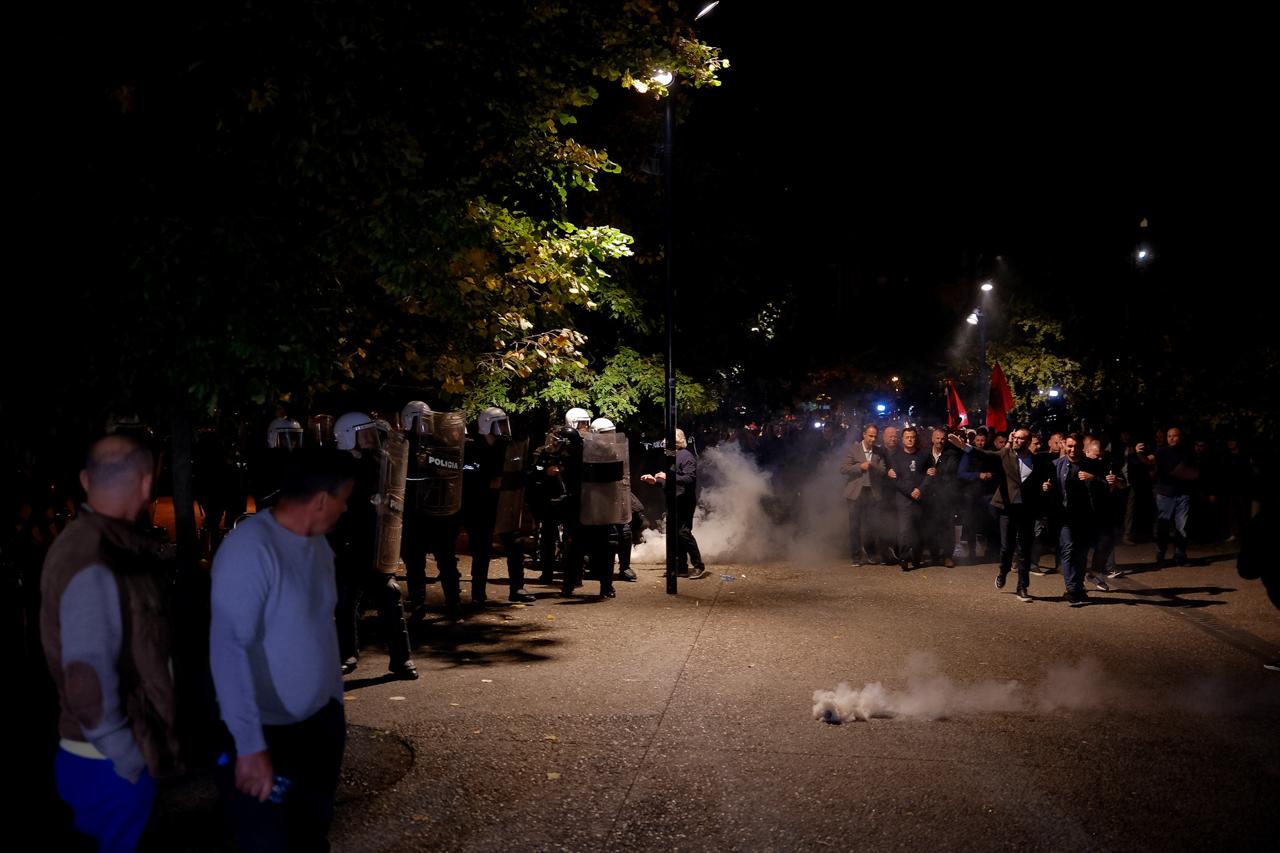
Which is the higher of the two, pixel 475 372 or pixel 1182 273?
pixel 1182 273

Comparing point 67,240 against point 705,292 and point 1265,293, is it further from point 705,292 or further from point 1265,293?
point 1265,293

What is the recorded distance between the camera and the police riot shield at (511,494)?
11352mm

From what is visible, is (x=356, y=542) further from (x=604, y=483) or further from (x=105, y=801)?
(x=105, y=801)

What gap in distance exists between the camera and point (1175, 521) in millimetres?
13891

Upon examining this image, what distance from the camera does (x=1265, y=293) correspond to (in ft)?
57.9

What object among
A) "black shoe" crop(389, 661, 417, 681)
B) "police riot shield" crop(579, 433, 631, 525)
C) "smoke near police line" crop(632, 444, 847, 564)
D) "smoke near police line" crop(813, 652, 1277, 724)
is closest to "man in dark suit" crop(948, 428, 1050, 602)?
"smoke near police line" crop(632, 444, 847, 564)

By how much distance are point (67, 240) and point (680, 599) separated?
7444 mm

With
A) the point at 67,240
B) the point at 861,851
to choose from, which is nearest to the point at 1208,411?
the point at 861,851

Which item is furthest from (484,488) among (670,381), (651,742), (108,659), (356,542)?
(108,659)

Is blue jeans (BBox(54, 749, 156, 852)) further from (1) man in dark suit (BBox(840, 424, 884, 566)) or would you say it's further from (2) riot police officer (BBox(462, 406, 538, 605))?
(1) man in dark suit (BBox(840, 424, 884, 566))

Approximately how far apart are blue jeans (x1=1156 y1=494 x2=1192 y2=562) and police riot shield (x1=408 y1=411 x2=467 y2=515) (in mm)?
10171

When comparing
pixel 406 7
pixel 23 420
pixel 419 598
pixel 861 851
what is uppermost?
pixel 406 7

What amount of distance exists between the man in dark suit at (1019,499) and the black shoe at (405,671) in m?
6.90

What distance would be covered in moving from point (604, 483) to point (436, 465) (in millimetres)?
2727
